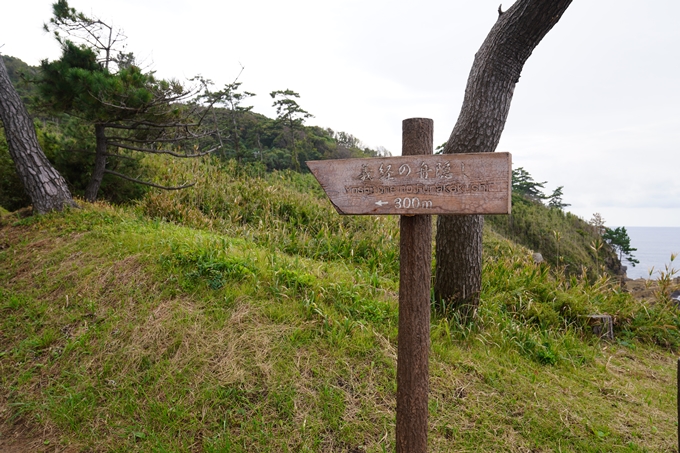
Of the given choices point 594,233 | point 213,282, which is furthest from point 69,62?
point 594,233

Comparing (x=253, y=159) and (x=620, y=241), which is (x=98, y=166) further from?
(x=620, y=241)

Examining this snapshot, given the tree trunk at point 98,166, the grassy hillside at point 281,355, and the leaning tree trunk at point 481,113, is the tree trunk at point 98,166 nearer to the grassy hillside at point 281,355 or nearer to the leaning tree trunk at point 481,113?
the grassy hillside at point 281,355

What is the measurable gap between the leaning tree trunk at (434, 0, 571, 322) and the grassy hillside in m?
0.38

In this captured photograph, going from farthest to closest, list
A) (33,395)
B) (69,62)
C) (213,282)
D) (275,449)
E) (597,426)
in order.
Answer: (69,62), (213,282), (33,395), (597,426), (275,449)

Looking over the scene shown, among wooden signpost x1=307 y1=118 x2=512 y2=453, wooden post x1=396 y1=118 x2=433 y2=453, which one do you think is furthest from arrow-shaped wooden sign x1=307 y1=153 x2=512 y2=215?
wooden post x1=396 y1=118 x2=433 y2=453

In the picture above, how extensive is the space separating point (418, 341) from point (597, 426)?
1.78 m

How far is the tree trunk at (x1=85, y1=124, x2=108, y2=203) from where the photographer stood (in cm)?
646

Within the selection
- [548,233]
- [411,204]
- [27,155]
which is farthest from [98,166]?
[548,233]

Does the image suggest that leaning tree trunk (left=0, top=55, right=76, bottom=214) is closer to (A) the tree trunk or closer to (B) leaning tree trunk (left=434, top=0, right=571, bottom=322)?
(A) the tree trunk

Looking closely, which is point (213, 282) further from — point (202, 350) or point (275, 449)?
point (275, 449)

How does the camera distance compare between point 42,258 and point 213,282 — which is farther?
point 42,258

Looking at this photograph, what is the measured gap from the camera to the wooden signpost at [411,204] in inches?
76.4

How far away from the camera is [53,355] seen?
11.2ft

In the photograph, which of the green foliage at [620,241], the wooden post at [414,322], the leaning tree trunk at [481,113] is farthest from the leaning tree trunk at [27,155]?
the green foliage at [620,241]
